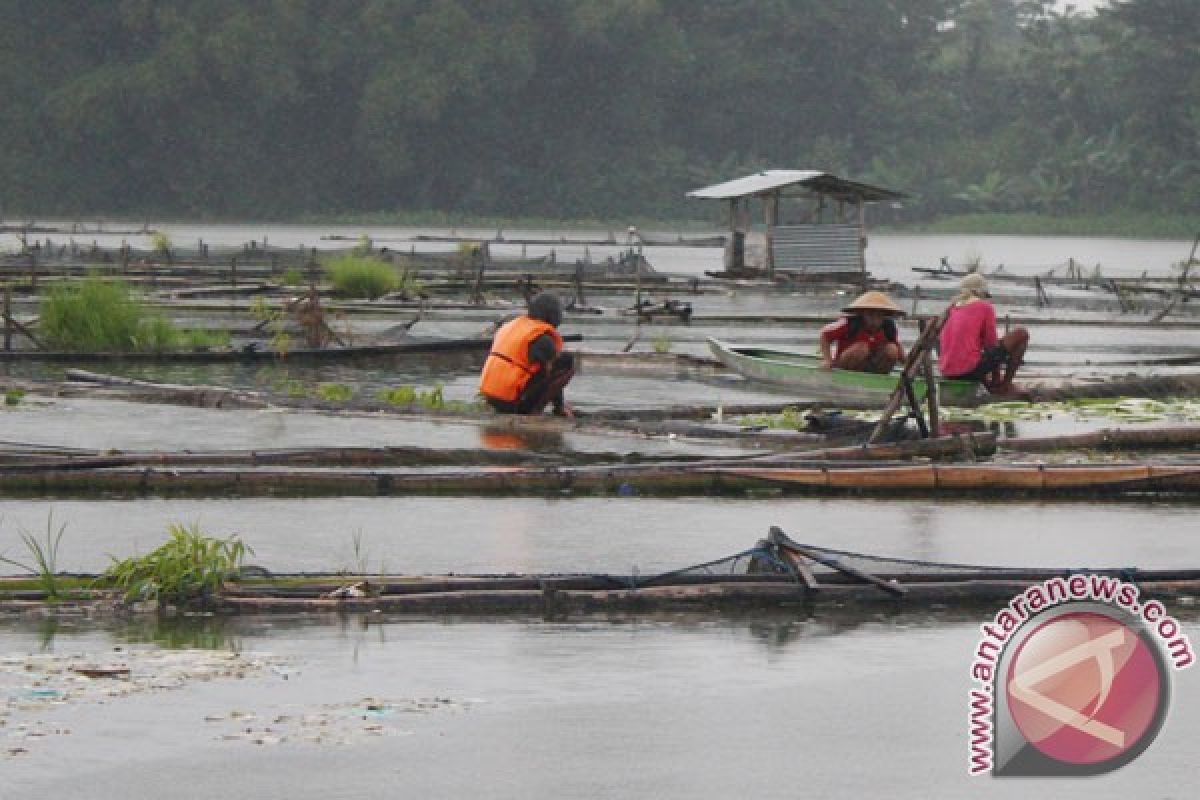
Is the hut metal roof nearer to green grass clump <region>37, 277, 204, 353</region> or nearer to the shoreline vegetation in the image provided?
green grass clump <region>37, 277, 204, 353</region>

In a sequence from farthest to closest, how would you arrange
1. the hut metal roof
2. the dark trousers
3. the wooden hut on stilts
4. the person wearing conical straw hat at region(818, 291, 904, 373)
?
the wooden hut on stilts → the hut metal roof → the person wearing conical straw hat at region(818, 291, 904, 373) → the dark trousers

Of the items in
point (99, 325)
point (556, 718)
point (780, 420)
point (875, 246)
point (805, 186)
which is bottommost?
point (556, 718)

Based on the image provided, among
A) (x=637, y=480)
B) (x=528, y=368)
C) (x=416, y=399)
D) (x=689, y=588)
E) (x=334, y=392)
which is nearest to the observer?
(x=689, y=588)

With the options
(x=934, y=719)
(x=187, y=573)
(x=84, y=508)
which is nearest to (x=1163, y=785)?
(x=934, y=719)

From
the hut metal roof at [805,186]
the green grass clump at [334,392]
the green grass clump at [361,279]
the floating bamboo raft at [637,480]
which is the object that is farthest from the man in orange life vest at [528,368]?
the hut metal roof at [805,186]

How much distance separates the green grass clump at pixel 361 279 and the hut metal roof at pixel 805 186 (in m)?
8.27

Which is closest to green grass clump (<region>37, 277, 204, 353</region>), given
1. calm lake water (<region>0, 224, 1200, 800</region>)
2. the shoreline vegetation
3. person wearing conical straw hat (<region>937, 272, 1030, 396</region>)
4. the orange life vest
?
the orange life vest

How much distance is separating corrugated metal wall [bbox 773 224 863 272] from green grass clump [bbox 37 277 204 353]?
20.1m

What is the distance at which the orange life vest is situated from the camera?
51.1 ft

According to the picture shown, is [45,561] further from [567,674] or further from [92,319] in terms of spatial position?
[92,319]

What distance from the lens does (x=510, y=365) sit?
52.1ft

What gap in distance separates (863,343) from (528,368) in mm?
3283

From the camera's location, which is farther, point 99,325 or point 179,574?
point 99,325

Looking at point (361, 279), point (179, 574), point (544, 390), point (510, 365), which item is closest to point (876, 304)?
point (544, 390)
